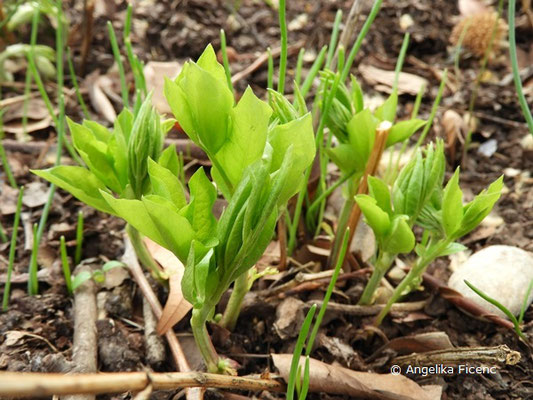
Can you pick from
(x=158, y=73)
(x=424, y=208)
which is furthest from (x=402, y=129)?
(x=158, y=73)

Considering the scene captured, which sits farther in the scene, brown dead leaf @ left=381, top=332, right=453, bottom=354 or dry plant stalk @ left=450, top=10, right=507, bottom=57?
dry plant stalk @ left=450, top=10, right=507, bottom=57

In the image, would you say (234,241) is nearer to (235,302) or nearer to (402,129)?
(235,302)

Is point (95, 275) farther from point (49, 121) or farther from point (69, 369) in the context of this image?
point (49, 121)

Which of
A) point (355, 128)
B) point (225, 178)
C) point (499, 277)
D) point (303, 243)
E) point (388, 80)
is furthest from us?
point (388, 80)

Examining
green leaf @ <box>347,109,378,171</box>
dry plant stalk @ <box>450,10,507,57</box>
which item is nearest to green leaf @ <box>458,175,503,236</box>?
green leaf @ <box>347,109,378,171</box>

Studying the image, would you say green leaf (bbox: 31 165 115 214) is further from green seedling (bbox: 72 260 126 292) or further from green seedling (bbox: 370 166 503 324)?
green seedling (bbox: 370 166 503 324)

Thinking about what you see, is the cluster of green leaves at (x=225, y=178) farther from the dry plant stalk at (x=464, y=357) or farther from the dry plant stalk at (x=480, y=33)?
the dry plant stalk at (x=480, y=33)
